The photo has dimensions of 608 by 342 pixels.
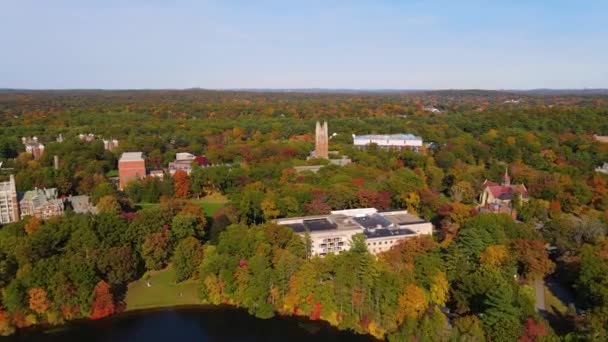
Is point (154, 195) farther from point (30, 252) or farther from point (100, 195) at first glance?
point (30, 252)

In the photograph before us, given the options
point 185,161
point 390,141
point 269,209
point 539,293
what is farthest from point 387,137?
point 539,293

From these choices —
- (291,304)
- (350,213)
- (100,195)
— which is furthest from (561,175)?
(100,195)

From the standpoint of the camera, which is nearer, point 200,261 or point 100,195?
point 200,261

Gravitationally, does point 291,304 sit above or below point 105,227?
below

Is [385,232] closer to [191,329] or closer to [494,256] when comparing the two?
[494,256]

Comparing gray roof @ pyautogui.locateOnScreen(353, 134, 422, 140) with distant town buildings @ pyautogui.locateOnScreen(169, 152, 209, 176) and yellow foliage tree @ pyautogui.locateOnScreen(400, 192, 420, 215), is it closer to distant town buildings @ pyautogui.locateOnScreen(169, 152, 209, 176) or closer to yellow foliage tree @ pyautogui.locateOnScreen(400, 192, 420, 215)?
distant town buildings @ pyautogui.locateOnScreen(169, 152, 209, 176)

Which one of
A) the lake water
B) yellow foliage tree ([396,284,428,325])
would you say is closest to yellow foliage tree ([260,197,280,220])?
the lake water

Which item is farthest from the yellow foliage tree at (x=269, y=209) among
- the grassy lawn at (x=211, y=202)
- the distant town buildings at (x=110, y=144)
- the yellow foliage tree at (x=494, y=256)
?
the distant town buildings at (x=110, y=144)
